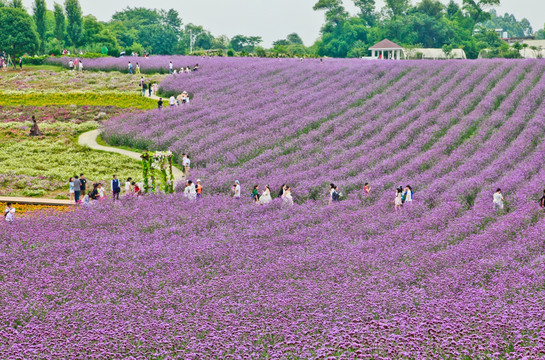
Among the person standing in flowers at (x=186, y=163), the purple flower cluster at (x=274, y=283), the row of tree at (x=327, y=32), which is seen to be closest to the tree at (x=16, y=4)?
the row of tree at (x=327, y=32)

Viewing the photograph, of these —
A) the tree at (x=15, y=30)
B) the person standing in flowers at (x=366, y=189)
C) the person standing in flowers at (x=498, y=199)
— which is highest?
the tree at (x=15, y=30)

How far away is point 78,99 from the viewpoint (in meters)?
49.8

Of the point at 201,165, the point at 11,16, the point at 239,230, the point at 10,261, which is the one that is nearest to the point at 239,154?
the point at 201,165

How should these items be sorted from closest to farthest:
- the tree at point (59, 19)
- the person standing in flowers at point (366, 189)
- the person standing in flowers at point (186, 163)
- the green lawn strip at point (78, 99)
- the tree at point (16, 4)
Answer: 1. the person standing in flowers at point (366, 189)
2. the person standing in flowers at point (186, 163)
3. the green lawn strip at point (78, 99)
4. the tree at point (16, 4)
5. the tree at point (59, 19)

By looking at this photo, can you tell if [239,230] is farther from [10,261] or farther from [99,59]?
[99,59]

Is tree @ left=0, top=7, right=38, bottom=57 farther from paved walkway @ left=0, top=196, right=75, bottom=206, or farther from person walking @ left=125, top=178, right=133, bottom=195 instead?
person walking @ left=125, top=178, right=133, bottom=195

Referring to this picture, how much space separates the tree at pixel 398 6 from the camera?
12812 centimetres

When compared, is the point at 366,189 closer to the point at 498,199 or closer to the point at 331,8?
the point at 498,199

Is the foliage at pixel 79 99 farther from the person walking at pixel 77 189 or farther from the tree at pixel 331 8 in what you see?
the tree at pixel 331 8

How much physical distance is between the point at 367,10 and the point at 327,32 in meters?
17.5

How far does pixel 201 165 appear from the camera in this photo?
32.0m

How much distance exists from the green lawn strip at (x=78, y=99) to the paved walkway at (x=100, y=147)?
6.50 meters

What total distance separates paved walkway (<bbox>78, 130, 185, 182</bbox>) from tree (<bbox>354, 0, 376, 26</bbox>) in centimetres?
10583

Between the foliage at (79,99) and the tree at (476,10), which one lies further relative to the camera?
the tree at (476,10)
